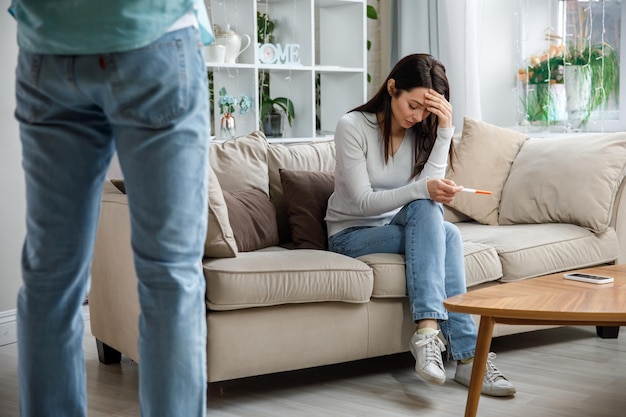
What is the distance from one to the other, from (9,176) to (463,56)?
253 cm

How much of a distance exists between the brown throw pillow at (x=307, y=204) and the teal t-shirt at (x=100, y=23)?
6.15 feet

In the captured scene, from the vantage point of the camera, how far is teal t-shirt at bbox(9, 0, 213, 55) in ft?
3.77

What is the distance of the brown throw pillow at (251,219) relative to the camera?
2902 millimetres

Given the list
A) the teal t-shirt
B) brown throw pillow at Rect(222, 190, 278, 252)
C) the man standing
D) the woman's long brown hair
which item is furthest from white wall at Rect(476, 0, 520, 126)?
the teal t-shirt

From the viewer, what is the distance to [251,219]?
297 centimetres

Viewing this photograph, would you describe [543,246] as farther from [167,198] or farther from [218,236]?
[167,198]

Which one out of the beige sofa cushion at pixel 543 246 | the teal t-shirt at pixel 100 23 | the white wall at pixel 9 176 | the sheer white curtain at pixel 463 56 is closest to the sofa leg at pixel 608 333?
the beige sofa cushion at pixel 543 246

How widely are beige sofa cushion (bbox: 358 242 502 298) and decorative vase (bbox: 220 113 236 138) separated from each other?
162 cm

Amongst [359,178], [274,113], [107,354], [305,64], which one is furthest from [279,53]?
[107,354]

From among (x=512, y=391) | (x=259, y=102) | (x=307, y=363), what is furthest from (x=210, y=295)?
(x=259, y=102)

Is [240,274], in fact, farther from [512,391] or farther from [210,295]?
[512,391]

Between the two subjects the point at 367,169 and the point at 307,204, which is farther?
the point at 307,204

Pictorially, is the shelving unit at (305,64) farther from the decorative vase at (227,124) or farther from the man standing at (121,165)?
the man standing at (121,165)

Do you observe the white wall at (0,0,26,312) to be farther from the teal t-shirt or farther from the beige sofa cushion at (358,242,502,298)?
the teal t-shirt
